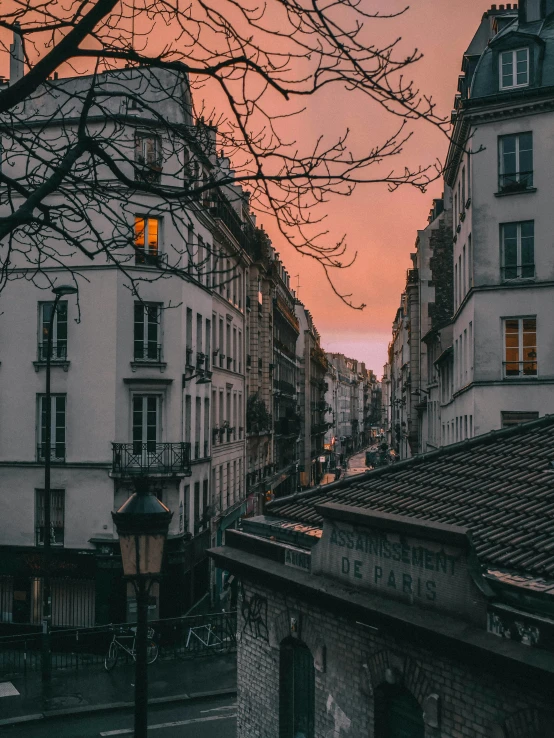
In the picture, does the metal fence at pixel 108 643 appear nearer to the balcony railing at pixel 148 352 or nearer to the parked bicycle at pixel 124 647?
the parked bicycle at pixel 124 647

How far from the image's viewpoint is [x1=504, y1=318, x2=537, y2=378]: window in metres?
27.0

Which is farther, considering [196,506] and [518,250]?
[196,506]

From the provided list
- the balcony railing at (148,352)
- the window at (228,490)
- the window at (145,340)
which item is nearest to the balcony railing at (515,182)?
the window at (145,340)

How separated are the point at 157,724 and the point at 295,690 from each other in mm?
9713

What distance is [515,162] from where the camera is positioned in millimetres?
27531

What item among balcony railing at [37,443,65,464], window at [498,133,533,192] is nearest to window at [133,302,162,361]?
balcony railing at [37,443,65,464]

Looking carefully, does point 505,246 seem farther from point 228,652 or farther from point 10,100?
point 10,100

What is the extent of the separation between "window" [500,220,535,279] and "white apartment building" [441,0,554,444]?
33mm

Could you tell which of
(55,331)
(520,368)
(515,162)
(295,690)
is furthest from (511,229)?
(295,690)

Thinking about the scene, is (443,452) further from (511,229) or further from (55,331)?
(55,331)

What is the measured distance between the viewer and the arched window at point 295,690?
10.2 meters

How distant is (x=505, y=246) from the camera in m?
27.8

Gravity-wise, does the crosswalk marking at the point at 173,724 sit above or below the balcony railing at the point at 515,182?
below

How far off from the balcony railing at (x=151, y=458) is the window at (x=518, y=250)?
12.7 metres
